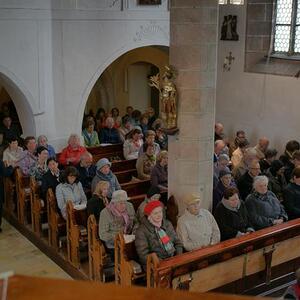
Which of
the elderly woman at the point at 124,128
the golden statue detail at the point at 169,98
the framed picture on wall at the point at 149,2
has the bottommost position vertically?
the elderly woman at the point at 124,128

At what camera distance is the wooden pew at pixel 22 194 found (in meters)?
7.62

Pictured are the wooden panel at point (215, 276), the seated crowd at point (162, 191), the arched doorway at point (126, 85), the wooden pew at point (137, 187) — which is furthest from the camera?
the arched doorway at point (126, 85)

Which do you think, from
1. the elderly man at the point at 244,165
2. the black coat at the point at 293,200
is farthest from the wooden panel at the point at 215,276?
the elderly man at the point at 244,165

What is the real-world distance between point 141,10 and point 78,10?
1.49 meters

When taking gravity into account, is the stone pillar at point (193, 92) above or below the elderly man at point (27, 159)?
above

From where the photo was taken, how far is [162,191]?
274 inches

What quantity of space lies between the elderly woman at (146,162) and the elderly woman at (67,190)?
177 centimetres

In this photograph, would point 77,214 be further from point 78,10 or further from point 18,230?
point 78,10

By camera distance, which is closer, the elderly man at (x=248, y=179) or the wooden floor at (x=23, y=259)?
the wooden floor at (x=23, y=259)

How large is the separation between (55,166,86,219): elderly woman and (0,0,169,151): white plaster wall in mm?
3070

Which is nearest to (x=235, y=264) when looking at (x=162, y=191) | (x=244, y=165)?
(x=162, y=191)

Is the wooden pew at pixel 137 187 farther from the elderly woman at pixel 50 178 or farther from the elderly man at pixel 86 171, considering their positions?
the elderly woman at pixel 50 178

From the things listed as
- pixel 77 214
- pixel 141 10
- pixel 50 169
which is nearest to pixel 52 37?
pixel 141 10

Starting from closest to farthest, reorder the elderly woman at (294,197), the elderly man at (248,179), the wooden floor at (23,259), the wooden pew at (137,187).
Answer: the wooden floor at (23,259)
the elderly woman at (294,197)
the elderly man at (248,179)
the wooden pew at (137,187)
